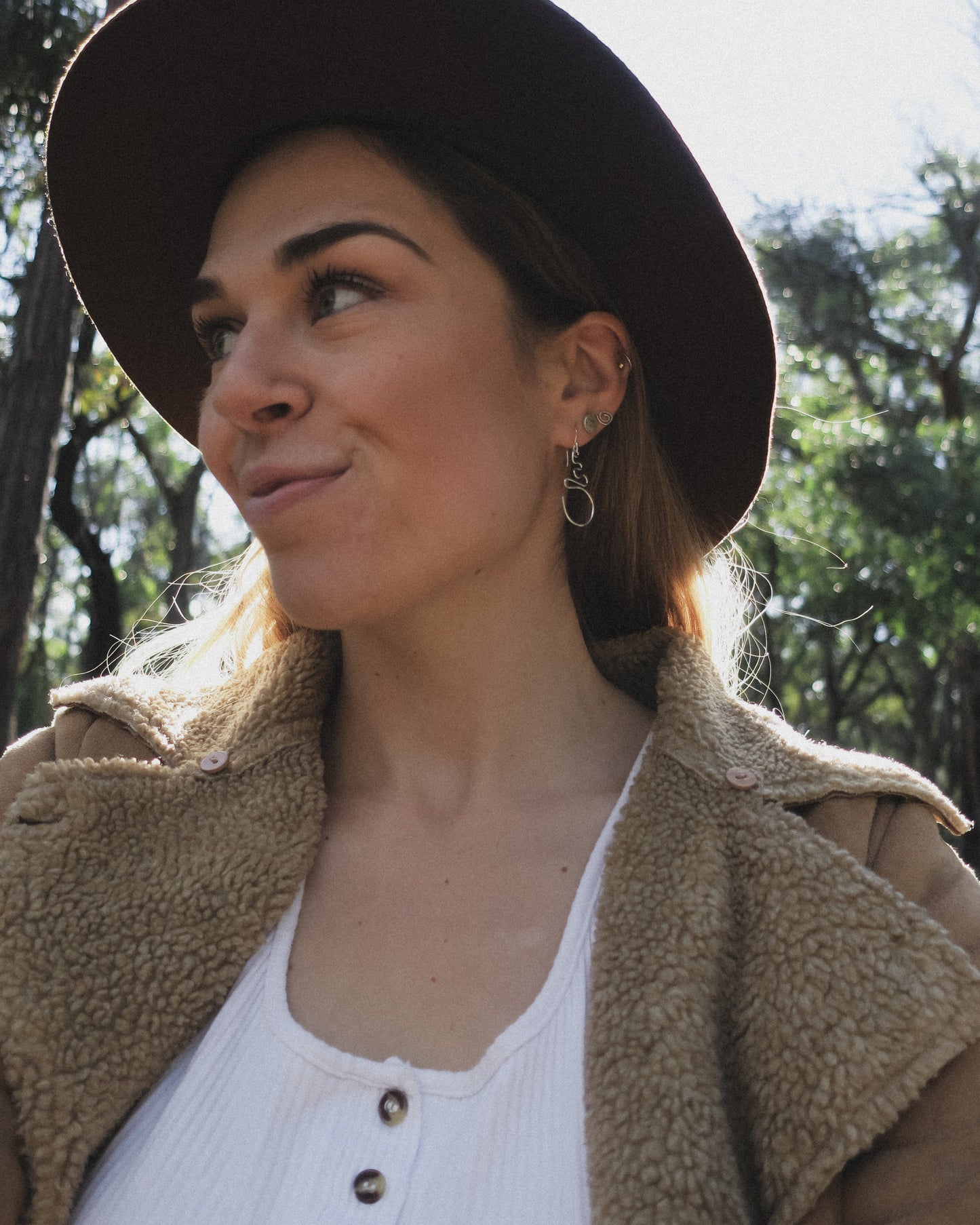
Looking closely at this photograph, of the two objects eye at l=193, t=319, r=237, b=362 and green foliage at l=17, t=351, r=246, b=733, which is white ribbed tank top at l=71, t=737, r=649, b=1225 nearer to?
eye at l=193, t=319, r=237, b=362

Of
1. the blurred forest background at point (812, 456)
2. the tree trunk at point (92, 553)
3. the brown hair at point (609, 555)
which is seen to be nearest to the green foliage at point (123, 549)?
the blurred forest background at point (812, 456)

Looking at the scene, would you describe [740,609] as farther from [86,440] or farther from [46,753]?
[86,440]

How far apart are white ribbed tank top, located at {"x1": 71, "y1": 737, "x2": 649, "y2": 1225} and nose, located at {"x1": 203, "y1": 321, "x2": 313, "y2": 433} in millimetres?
929

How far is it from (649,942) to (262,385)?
1063 mm

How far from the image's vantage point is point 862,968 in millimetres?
1732

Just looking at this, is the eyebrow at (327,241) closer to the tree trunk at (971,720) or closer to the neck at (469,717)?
the neck at (469,717)

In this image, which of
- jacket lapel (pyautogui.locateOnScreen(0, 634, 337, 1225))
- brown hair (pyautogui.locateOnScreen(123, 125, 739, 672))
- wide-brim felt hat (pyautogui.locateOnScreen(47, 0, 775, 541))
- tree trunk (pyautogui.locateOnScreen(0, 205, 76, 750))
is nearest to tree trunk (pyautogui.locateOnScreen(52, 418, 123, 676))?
tree trunk (pyautogui.locateOnScreen(0, 205, 76, 750))

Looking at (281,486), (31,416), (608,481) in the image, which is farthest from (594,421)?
(31,416)

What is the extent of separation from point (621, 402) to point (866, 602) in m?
13.2

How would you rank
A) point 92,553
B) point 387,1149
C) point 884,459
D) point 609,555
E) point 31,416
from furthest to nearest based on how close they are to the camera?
point 884,459, point 92,553, point 31,416, point 609,555, point 387,1149

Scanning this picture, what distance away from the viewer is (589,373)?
2473mm

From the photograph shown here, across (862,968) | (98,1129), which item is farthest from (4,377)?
(862,968)

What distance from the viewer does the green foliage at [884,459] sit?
14258 millimetres

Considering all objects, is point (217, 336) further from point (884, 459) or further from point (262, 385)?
point (884, 459)
